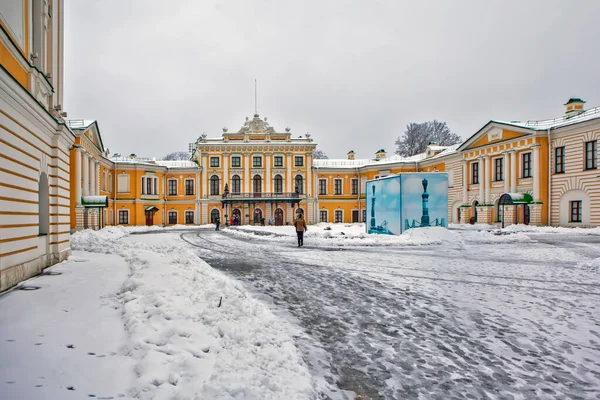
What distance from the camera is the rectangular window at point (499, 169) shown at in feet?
104

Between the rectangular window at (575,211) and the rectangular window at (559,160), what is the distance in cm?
264

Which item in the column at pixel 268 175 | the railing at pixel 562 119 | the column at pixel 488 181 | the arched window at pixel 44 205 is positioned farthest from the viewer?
the column at pixel 268 175

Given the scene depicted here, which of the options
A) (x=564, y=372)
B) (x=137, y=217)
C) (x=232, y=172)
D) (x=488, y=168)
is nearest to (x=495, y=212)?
(x=488, y=168)

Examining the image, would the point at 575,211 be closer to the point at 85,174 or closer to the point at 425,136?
the point at 425,136

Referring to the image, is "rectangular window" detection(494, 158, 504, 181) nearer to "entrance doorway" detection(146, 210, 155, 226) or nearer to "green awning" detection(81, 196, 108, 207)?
"green awning" detection(81, 196, 108, 207)

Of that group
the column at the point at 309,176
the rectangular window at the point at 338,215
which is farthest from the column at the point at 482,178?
the column at the point at 309,176

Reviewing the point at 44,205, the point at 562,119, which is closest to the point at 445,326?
the point at 44,205

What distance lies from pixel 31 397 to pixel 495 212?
117 feet

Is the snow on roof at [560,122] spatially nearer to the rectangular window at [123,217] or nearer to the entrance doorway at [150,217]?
the entrance doorway at [150,217]

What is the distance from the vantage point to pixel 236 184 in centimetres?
4462

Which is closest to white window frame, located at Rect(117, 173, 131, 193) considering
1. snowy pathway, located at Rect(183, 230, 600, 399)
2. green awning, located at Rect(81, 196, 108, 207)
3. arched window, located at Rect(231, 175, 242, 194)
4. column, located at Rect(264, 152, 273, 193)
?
arched window, located at Rect(231, 175, 242, 194)

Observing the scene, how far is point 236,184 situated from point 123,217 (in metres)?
13.4

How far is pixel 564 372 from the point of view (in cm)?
356

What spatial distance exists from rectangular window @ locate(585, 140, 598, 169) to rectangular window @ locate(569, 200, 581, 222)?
8.92 feet
